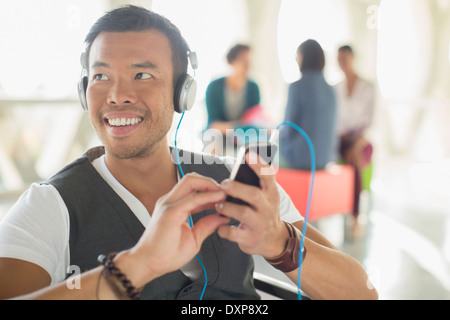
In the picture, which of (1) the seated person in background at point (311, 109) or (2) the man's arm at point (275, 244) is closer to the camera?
(2) the man's arm at point (275, 244)

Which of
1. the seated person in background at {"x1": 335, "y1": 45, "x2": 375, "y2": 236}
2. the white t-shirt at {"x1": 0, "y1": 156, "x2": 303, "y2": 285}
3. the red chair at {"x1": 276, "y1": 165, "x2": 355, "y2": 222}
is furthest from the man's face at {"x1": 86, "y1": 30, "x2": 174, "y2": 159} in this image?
the seated person in background at {"x1": 335, "y1": 45, "x2": 375, "y2": 236}

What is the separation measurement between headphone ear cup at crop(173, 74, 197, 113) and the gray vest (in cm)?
28

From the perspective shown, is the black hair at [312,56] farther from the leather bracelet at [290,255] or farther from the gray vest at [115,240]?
the leather bracelet at [290,255]

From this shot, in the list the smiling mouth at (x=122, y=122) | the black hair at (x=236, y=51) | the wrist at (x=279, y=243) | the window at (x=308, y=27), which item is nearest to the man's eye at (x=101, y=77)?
the smiling mouth at (x=122, y=122)

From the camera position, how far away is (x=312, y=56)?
2605 mm

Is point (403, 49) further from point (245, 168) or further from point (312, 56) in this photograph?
point (245, 168)

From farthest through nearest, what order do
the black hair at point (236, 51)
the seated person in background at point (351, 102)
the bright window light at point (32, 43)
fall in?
the bright window light at point (32, 43)
the black hair at point (236, 51)
the seated person in background at point (351, 102)

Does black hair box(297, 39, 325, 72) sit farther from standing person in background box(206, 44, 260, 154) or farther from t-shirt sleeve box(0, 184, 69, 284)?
t-shirt sleeve box(0, 184, 69, 284)

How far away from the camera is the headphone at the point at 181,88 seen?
3.58ft

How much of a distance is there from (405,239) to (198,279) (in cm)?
262

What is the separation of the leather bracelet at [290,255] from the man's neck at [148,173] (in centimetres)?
35

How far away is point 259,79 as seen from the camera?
570 centimetres

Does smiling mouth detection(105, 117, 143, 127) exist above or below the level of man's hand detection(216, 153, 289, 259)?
above

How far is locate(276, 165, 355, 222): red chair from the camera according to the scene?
254 cm
